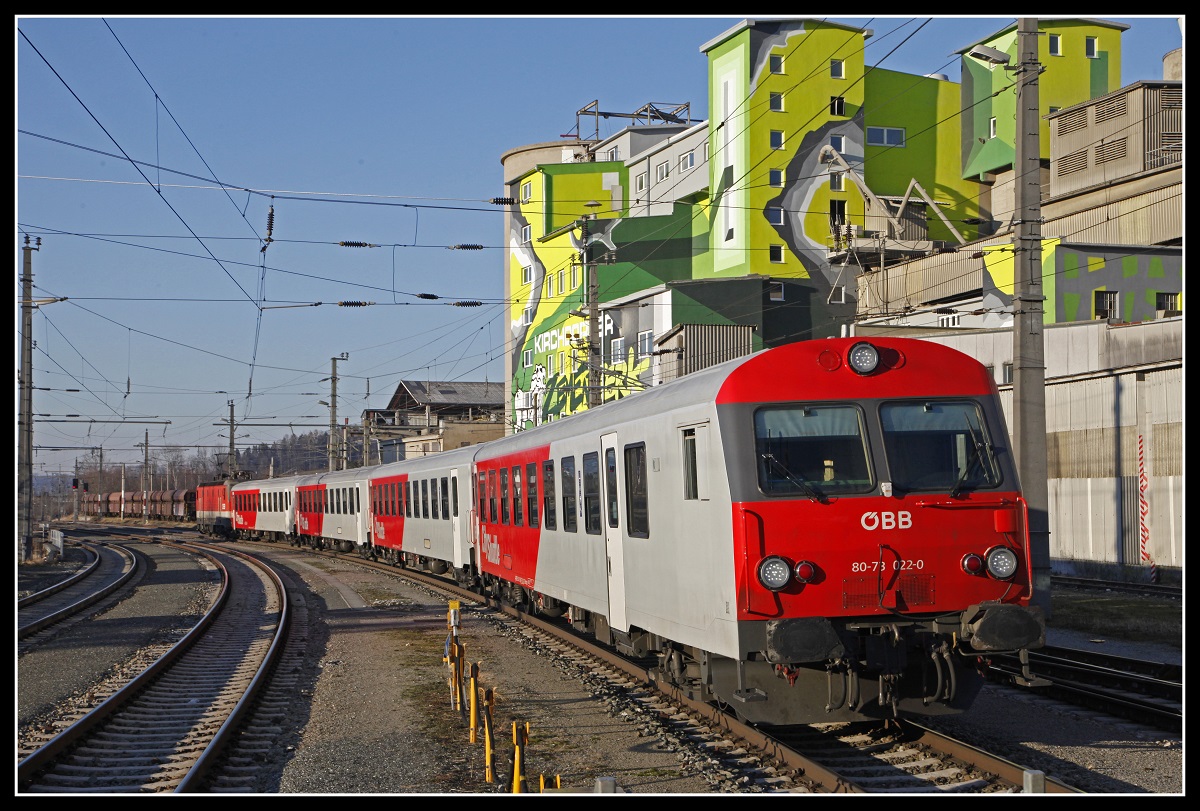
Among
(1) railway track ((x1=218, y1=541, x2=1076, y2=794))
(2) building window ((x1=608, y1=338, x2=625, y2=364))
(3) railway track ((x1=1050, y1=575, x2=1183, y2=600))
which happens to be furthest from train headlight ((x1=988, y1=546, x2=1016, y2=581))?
(2) building window ((x1=608, y1=338, x2=625, y2=364))

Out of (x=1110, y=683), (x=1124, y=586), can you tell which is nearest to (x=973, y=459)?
(x=1110, y=683)

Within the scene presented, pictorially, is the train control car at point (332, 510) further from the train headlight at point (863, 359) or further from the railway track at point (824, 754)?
the train headlight at point (863, 359)

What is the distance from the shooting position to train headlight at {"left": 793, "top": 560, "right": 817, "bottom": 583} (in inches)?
338

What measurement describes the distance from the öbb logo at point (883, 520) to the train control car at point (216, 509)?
5850 centimetres

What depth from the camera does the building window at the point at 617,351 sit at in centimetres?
5569

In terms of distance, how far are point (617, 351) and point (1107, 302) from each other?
22.8 meters

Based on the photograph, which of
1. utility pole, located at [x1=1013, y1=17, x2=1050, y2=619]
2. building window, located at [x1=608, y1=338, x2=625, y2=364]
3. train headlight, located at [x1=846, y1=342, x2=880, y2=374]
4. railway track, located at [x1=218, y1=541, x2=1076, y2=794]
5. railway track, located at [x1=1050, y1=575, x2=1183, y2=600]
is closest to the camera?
railway track, located at [x1=218, y1=541, x2=1076, y2=794]

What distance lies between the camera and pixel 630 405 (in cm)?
1203

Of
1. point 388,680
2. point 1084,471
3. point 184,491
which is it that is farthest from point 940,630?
point 184,491

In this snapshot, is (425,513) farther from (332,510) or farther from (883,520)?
(883,520)

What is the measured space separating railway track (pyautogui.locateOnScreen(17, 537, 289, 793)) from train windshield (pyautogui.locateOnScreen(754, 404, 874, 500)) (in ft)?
15.8

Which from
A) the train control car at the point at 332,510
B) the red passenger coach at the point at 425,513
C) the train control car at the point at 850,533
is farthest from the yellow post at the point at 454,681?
the train control car at the point at 332,510

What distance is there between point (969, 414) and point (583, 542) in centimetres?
558

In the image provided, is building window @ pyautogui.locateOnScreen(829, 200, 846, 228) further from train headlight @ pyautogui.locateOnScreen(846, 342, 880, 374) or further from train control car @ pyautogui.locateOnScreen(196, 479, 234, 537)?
train headlight @ pyautogui.locateOnScreen(846, 342, 880, 374)
